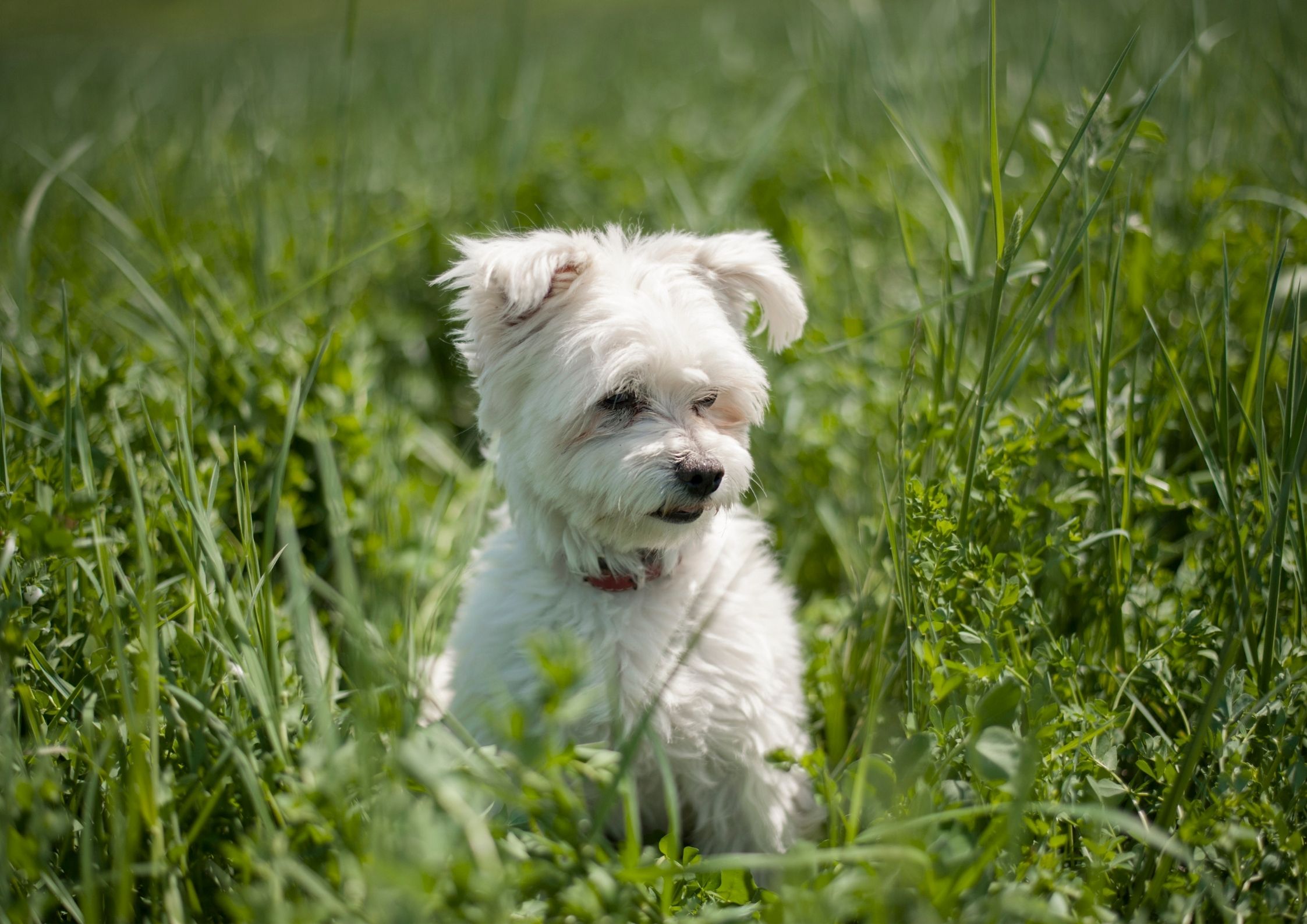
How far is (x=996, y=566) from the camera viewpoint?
2096 millimetres

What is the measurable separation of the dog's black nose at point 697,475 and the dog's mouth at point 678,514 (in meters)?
0.06

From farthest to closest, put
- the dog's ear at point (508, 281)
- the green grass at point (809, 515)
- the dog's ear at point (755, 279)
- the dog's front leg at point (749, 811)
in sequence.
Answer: the dog's ear at point (755, 279), the dog's front leg at point (749, 811), the dog's ear at point (508, 281), the green grass at point (809, 515)

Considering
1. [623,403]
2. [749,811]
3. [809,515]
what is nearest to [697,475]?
[623,403]

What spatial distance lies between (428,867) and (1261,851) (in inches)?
66.3

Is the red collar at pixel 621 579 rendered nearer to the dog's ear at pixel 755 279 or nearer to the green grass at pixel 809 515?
the green grass at pixel 809 515

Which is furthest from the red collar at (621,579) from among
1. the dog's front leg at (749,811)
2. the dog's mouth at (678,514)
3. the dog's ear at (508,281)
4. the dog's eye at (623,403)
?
the dog's ear at (508,281)

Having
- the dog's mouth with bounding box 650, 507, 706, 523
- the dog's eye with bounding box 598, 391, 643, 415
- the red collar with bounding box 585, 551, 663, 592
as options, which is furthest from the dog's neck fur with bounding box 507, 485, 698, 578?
Answer: the dog's eye with bounding box 598, 391, 643, 415

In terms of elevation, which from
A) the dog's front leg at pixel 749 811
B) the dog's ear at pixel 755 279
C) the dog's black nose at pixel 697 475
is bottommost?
the dog's front leg at pixel 749 811

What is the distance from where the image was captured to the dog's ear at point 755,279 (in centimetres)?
236

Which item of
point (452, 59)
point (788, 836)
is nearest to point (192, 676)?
point (788, 836)

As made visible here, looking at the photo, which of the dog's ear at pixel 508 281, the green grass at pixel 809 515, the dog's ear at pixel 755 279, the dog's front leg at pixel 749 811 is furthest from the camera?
the dog's ear at pixel 755 279

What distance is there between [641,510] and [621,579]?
1.06ft

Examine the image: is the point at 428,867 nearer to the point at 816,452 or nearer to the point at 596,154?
the point at 816,452

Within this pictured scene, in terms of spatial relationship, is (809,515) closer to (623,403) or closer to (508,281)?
(623,403)
